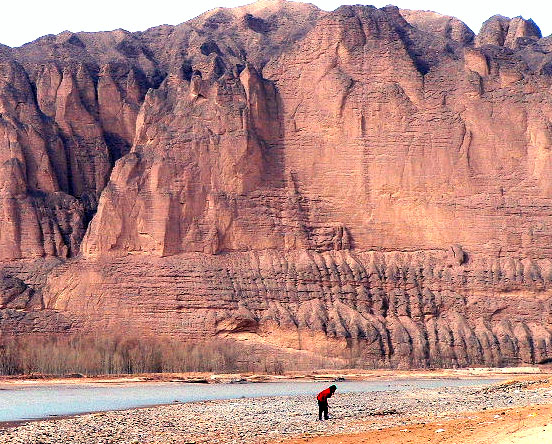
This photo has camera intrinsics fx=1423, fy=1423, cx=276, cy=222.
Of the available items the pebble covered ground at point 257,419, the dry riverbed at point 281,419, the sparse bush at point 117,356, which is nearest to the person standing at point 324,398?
the dry riverbed at point 281,419

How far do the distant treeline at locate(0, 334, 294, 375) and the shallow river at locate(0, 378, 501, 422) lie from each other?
20.9 feet

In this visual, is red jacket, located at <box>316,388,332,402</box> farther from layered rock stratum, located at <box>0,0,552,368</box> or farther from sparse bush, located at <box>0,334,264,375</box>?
layered rock stratum, located at <box>0,0,552,368</box>

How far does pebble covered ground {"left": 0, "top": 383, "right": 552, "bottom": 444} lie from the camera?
120ft

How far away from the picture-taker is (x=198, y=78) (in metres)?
93.1

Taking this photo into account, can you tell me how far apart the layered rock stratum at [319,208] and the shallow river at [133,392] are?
38.5 feet

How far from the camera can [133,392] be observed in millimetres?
64625

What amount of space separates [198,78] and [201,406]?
45.8m

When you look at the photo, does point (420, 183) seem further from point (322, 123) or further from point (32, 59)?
point (32, 59)

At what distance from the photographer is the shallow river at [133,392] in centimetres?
5144

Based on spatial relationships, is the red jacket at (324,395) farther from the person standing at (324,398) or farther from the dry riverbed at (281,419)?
the dry riverbed at (281,419)

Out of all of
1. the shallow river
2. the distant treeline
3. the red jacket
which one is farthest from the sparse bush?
the red jacket

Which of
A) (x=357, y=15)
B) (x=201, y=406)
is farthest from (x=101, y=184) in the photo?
(x=201, y=406)

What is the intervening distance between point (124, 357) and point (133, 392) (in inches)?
626

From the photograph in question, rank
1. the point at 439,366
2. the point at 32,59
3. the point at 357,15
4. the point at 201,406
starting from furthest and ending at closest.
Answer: the point at 32,59 → the point at 357,15 → the point at 439,366 → the point at 201,406
